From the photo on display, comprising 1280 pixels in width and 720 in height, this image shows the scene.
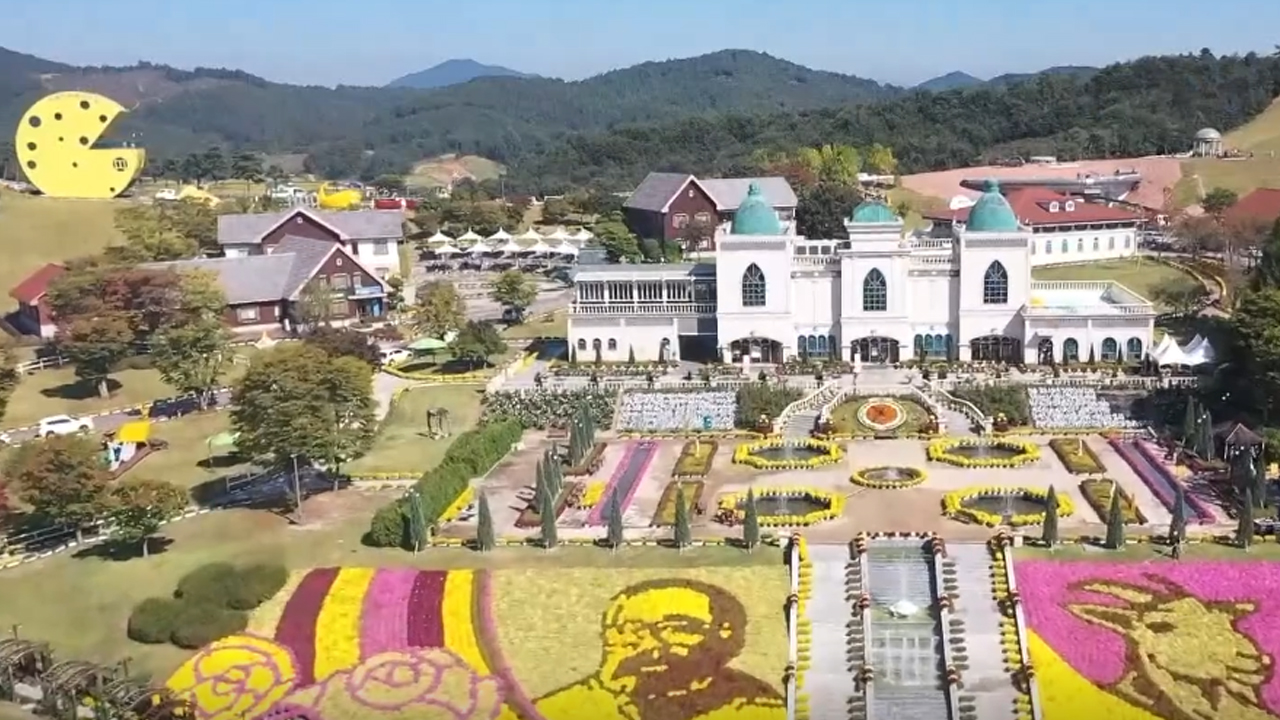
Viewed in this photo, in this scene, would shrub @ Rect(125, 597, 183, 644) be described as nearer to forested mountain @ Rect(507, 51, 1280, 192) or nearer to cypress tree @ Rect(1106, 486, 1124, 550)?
cypress tree @ Rect(1106, 486, 1124, 550)

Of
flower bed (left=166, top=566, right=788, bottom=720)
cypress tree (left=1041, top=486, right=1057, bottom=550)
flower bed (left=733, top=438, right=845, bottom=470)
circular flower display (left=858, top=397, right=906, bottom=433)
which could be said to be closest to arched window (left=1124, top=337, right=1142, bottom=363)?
circular flower display (left=858, top=397, right=906, bottom=433)

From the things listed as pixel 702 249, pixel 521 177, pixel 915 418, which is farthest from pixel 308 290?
pixel 521 177

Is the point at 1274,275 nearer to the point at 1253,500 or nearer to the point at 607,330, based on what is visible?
the point at 1253,500

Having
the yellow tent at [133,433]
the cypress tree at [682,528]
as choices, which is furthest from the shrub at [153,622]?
the yellow tent at [133,433]

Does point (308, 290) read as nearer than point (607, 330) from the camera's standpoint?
No

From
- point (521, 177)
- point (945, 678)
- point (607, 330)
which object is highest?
point (521, 177)

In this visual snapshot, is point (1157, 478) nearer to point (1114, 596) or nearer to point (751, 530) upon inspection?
point (1114, 596)
